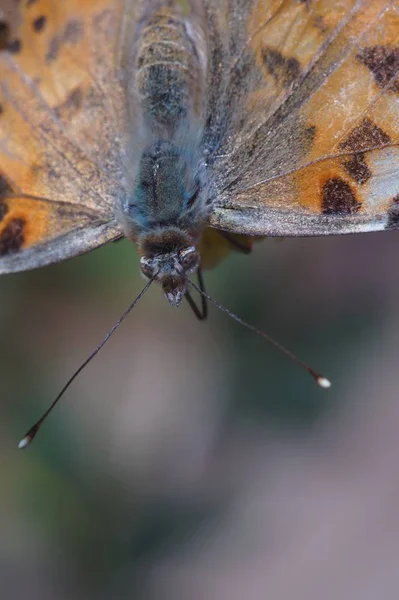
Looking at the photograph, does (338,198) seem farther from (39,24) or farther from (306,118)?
(39,24)

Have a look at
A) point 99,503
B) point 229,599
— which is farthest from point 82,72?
point 229,599

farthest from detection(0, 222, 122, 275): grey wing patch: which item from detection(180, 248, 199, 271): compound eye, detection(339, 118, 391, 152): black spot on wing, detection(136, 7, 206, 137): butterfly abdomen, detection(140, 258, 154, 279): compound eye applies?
detection(339, 118, 391, 152): black spot on wing

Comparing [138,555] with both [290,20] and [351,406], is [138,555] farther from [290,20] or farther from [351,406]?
[290,20]

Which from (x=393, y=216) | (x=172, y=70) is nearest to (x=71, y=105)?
(x=172, y=70)

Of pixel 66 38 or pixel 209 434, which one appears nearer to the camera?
pixel 66 38

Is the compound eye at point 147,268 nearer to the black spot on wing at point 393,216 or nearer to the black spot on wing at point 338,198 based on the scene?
the black spot on wing at point 338,198

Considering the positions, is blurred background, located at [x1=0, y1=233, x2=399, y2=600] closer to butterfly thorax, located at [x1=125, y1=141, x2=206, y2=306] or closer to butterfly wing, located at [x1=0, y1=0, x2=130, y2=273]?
butterfly wing, located at [x1=0, y1=0, x2=130, y2=273]
